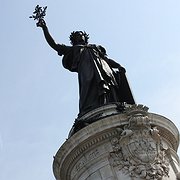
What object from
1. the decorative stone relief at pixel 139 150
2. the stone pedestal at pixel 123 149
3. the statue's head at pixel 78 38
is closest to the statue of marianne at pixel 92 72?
the statue's head at pixel 78 38

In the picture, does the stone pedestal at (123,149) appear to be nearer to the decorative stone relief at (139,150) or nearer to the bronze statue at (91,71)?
the decorative stone relief at (139,150)

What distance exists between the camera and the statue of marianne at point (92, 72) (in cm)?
1352

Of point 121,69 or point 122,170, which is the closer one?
point 122,170

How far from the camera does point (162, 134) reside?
11.7 m

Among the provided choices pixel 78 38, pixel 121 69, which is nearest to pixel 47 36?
pixel 78 38

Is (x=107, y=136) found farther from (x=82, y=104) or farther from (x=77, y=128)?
(x=82, y=104)

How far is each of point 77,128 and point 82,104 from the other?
5.76ft

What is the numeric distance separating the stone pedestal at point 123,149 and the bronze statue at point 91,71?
5.17ft

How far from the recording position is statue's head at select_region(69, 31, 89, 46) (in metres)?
15.6

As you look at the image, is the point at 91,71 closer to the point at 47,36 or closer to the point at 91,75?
the point at 91,75

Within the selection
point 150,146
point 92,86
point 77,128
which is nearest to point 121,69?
point 92,86

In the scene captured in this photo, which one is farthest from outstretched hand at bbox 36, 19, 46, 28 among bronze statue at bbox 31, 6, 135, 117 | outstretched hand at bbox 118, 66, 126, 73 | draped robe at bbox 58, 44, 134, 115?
outstretched hand at bbox 118, 66, 126, 73

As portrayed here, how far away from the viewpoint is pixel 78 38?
51.4ft

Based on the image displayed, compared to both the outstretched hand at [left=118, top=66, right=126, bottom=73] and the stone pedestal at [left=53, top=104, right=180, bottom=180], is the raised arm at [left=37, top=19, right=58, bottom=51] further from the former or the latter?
the stone pedestal at [left=53, top=104, right=180, bottom=180]
